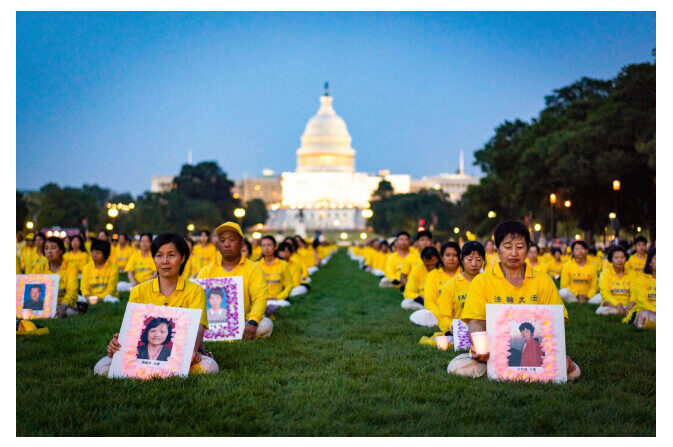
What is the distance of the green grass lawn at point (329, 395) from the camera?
5.66 metres

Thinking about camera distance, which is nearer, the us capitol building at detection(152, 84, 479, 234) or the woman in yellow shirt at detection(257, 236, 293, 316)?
the woman in yellow shirt at detection(257, 236, 293, 316)

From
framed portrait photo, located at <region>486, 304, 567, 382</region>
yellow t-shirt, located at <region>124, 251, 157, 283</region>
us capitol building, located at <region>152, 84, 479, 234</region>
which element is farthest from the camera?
us capitol building, located at <region>152, 84, 479, 234</region>

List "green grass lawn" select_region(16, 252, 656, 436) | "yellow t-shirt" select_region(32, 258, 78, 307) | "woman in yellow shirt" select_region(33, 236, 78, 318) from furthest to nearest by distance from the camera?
"yellow t-shirt" select_region(32, 258, 78, 307)
"woman in yellow shirt" select_region(33, 236, 78, 318)
"green grass lawn" select_region(16, 252, 656, 436)

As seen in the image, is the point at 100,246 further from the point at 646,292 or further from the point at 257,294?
the point at 646,292

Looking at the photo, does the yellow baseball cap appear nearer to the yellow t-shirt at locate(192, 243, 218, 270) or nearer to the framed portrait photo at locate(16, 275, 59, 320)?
the framed portrait photo at locate(16, 275, 59, 320)

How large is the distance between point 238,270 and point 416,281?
411 centimetres

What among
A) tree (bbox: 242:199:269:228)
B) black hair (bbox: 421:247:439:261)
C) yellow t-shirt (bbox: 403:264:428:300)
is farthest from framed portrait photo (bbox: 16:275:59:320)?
tree (bbox: 242:199:269:228)

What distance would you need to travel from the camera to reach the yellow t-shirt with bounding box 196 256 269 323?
8.85 metres

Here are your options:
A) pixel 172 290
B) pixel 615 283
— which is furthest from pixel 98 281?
pixel 615 283

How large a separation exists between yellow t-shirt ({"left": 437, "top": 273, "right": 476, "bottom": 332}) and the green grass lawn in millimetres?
525

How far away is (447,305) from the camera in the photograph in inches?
358

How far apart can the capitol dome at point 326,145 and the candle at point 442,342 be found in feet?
421

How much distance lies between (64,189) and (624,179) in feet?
145
